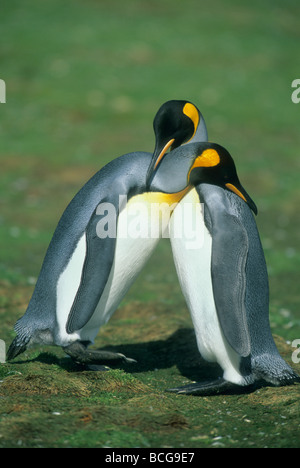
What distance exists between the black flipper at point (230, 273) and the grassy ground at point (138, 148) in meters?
0.45

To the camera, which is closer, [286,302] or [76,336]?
[76,336]

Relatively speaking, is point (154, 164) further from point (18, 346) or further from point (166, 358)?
point (166, 358)

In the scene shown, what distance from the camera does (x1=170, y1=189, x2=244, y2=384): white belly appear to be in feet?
14.9

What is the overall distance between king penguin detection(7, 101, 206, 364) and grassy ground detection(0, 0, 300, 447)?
26cm

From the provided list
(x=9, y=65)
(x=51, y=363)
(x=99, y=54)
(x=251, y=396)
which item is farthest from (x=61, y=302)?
(x=99, y=54)

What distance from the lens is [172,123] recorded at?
487 centimetres

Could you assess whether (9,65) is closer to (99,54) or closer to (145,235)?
(99,54)

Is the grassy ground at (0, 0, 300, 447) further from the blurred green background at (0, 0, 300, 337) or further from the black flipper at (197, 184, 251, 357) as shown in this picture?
the black flipper at (197, 184, 251, 357)

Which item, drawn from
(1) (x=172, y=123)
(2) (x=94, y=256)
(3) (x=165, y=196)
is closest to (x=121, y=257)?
(2) (x=94, y=256)

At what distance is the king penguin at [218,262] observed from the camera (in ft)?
14.6

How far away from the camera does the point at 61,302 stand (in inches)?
186

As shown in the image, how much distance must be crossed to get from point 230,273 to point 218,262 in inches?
4.0
